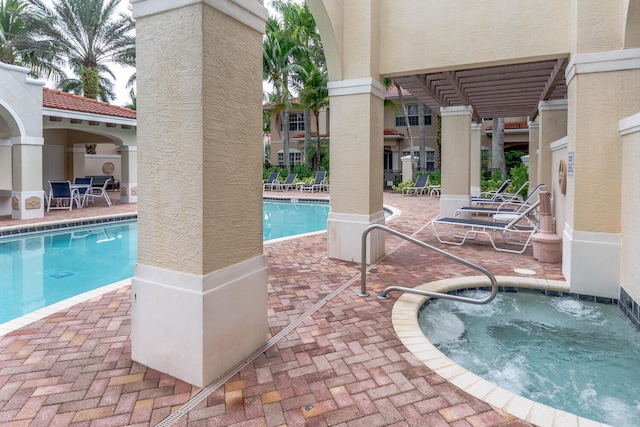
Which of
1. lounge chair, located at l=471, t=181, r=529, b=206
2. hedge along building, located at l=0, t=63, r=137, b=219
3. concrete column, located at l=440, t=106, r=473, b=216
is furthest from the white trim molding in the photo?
hedge along building, located at l=0, t=63, r=137, b=219

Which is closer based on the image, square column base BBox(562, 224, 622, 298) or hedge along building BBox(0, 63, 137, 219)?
square column base BBox(562, 224, 622, 298)

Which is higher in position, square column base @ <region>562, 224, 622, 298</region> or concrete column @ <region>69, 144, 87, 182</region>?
concrete column @ <region>69, 144, 87, 182</region>

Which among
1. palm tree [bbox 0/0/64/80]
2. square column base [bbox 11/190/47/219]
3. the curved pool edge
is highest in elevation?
palm tree [bbox 0/0/64/80]

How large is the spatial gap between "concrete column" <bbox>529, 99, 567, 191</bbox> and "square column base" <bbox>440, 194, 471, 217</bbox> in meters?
2.13

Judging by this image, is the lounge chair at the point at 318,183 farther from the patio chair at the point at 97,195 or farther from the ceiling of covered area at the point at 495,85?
the ceiling of covered area at the point at 495,85

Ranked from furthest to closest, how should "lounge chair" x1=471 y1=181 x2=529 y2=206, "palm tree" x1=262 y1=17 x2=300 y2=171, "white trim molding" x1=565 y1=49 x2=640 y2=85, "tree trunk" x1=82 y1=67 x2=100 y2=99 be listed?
"palm tree" x1=262 y1=17 x2=300 y2=171 < "tree trunk" x1=82 y1=67 x2=100 y2=99 < "lounge chair" x1=471 y1=181 x2=529 y2=206 < "white trim molding" x1=565 y1=49 x2=640 y2=85

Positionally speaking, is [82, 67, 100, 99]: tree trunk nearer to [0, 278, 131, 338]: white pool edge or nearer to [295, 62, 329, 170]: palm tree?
[295, 62, 329, 170]: palm tree

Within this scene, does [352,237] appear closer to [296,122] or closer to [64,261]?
[64,261]

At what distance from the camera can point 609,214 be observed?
523cm

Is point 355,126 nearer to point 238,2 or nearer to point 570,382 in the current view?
point 238,2

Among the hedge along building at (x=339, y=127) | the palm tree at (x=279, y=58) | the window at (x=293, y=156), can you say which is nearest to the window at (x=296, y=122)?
the window at (x=293, y=156)

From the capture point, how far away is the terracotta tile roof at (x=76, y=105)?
13559 mm

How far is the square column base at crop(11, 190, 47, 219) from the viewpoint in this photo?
12.2 m

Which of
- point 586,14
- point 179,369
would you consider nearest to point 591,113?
point 586,14
